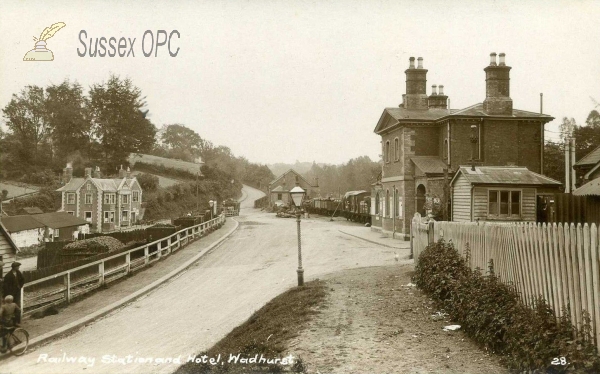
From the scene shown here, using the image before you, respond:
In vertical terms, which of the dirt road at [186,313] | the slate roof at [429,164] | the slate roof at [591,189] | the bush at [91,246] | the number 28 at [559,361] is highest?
the slate roof at [429,164]

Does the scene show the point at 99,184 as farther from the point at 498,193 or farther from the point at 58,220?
the point at 498,193

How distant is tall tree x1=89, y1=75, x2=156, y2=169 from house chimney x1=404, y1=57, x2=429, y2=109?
54.1ft

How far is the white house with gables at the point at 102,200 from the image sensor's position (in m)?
19.4

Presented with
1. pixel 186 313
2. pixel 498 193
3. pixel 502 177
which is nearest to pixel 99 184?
pixel 186 313

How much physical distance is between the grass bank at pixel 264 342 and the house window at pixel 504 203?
Result: 14376 mm

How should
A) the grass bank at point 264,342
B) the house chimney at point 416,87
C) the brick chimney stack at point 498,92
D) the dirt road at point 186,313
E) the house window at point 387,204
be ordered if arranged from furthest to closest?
1. the house window at point 387,204
2. the house chimney at point 416,87
3. the brick chimney stack at point 498,92
4. the dirt road at point 186,313
5. the grass bank at point 264,342

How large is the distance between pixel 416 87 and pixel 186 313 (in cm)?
2384

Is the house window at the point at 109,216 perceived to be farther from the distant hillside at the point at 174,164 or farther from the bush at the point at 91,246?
the distant hillside at the point at 174,164

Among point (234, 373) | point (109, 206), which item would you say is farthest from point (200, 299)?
point (109, 206)

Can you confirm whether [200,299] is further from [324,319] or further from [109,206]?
[109,206]

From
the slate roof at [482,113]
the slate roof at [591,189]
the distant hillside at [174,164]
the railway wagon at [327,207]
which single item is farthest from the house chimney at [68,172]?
the railway wagon at [327,207]

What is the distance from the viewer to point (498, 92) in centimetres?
2861

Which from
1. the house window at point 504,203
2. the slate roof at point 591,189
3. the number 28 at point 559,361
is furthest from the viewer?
the house window at point 504,203

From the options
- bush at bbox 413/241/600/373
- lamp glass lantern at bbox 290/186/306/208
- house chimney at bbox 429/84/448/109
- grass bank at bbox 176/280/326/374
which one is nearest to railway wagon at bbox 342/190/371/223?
house chimney at bbox 429/84/448/109
